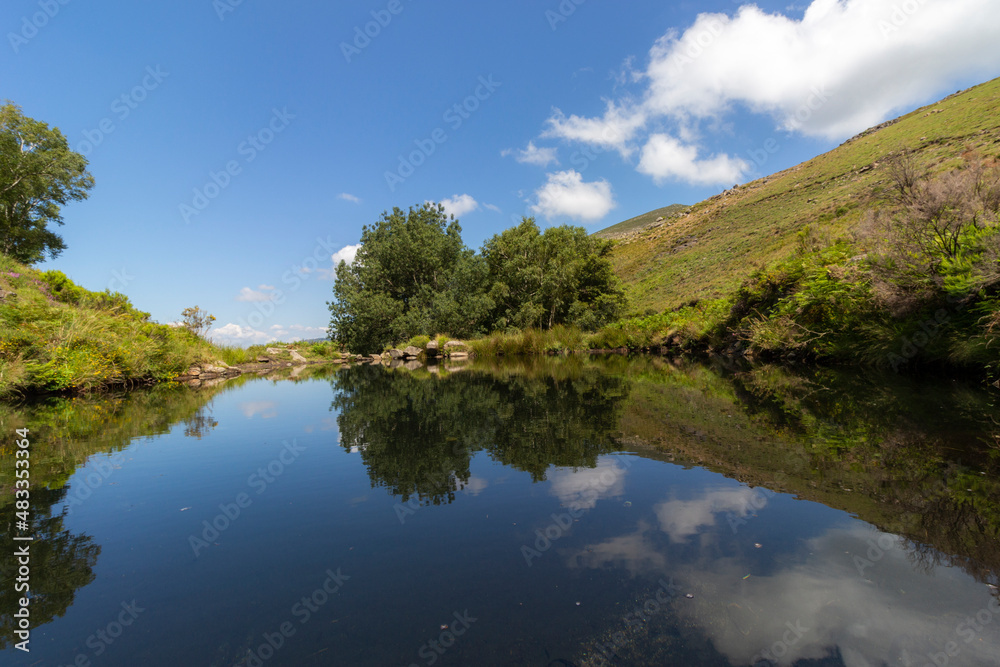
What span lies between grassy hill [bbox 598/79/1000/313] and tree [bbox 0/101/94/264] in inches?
1525

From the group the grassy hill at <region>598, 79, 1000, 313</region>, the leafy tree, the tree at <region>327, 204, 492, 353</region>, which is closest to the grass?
the tree at <region>327, 204, 492, 353</region>

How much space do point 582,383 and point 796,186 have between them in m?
53.1

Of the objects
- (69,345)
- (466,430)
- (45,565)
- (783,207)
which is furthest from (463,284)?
(783,207)

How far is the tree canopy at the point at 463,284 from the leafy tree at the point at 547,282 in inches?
3.1

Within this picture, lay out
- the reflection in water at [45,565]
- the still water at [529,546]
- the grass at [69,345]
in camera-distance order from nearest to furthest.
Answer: the still water at [529,546] < the reflection in water at [45,565] < the grass at [69,345]

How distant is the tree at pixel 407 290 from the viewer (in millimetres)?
34375

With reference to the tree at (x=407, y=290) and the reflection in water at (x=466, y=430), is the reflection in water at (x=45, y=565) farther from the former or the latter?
the tree at (x=407, y=290)

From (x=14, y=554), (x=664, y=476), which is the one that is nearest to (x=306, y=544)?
(x=14, y=554)

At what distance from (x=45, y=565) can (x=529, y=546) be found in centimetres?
323

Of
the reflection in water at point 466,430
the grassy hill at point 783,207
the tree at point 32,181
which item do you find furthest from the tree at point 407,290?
the reflection in water at point 466,430

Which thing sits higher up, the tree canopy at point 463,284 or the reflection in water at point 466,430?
the tree canopy at point 463,284

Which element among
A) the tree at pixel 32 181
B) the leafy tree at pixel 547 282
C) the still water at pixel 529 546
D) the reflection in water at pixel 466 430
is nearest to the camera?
the still water at pixel 529 546

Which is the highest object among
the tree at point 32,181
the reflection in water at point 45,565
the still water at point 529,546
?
the tree at point 32,181

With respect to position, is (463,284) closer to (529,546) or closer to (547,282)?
(547,282)
